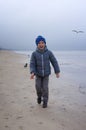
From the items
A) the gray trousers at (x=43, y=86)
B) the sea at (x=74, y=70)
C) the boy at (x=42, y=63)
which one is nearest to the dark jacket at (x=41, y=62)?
the boy at (x=42, y=63)

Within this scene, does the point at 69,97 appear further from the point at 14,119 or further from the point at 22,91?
the point at 14,119

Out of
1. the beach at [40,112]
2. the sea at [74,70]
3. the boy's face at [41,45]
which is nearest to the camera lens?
the beach at [40,112]

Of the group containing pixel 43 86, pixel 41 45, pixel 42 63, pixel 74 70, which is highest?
pixel 41 45

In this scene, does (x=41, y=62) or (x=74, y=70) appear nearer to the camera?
(x=41, y=62)

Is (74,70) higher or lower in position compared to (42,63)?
lower

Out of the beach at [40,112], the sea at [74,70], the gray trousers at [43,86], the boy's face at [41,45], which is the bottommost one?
the sea at [74,70]

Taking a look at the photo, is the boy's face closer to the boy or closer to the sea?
the boy

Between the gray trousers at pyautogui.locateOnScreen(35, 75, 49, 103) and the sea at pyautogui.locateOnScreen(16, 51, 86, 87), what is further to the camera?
the sea at pyautogui.locateOnScreen(16, 51, 86, 87)

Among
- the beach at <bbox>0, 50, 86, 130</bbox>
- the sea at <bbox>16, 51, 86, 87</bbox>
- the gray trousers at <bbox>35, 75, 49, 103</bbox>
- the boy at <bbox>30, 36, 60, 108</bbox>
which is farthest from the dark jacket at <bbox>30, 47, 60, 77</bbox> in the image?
the sea at <bbox>16, 51, 86, 87</bbox>


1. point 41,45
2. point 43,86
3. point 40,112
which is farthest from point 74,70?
point 40,112

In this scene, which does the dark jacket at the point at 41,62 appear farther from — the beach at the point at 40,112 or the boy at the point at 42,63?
the beach at the point at 40,112

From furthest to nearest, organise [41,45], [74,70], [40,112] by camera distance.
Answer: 1. [74,70]
2. [41,45]
3. [40,112]

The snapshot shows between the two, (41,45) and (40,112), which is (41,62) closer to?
(41,45)

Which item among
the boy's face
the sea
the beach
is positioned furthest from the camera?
the sea
